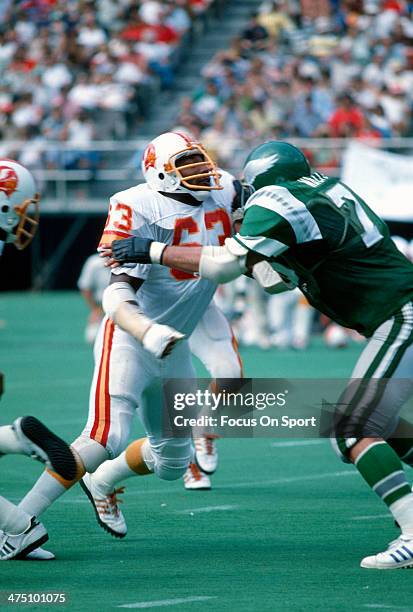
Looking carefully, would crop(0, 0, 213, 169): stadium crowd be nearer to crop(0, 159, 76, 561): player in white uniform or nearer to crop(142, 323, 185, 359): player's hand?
crop(0, 159, 76, 561): player in white uniform

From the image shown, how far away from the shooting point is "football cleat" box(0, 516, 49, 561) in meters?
5.46

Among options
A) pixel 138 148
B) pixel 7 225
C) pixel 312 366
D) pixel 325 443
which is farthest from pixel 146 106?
pixel 7 225

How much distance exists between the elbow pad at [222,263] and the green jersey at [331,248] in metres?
0.08

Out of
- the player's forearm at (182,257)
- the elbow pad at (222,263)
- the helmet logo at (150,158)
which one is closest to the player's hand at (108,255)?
the player's forearm at (182,257)

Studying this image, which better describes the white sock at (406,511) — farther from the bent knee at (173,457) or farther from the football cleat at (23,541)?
the football cleat at (23,541)

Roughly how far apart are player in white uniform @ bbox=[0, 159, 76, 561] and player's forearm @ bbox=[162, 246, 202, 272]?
0.65 meters

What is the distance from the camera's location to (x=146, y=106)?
23188 mm

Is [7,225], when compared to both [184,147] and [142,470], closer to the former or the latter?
[184,147]

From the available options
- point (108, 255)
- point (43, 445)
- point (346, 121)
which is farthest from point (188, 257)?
point (346, 121)

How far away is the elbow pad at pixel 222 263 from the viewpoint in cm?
534

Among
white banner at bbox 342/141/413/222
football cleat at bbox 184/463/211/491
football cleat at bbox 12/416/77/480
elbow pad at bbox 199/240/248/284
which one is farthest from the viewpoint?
white banner at bbox 342/141/413/222

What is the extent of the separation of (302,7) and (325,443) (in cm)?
1399

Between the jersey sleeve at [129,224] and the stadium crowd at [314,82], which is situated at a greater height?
the jersey sleeve at [129,224]

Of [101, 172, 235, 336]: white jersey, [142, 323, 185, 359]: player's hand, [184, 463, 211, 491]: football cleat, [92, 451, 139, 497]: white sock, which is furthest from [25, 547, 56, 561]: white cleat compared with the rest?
[184, 463, 211, 491]: football cleat
